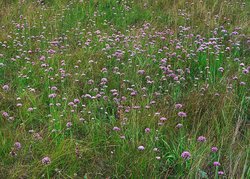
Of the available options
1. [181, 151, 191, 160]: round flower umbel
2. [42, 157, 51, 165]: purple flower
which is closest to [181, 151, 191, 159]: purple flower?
[181, 151, 191, 160]: round flower umbel

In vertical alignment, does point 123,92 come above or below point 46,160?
below


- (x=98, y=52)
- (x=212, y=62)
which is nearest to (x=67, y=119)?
(x=98, y=52)

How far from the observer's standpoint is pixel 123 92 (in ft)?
13.7

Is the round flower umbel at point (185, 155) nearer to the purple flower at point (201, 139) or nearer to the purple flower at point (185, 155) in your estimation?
the purple flower at point (185, 155)

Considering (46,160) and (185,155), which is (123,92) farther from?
(46,160)

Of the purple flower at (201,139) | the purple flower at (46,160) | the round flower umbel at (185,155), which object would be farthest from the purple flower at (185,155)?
the purple flower at (46,160)

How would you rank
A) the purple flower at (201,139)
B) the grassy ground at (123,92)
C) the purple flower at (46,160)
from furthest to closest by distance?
the purple flower at (201,139)
the grassy ground at (123,92)
the purple flower at (46,160)

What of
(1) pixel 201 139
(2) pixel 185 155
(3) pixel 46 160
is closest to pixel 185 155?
(2) pixel 185 155

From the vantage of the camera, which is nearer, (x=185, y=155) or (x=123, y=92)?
(x=185, y=155)

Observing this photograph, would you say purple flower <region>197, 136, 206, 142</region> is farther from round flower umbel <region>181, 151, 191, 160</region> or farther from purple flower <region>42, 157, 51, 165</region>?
purple flower <region>42, 157, 51, 165</region>

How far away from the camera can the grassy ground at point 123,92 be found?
294cm

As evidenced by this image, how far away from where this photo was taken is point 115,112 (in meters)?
3.86

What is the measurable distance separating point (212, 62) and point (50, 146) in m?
2.61

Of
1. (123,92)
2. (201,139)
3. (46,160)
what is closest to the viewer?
(46,160)
